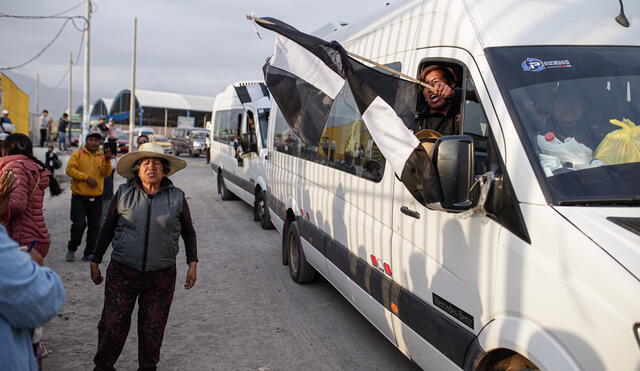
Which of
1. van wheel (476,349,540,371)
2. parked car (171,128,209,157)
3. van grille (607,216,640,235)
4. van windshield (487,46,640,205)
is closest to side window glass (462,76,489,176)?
van windshield (487,46,640,205)

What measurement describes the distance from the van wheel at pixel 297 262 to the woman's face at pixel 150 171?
285 centimetres

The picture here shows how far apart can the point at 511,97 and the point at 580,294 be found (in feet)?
3.62

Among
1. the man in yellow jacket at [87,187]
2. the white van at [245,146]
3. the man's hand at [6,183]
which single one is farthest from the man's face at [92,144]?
the man's hand at [6,183]

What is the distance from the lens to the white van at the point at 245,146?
33.2 ft

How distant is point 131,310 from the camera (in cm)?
374

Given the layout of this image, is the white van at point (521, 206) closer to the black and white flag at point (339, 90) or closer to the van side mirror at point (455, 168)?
the van side mirror at point (455, 168)

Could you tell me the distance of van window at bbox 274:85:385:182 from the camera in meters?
4.15

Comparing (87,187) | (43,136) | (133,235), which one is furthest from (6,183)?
(43,136)

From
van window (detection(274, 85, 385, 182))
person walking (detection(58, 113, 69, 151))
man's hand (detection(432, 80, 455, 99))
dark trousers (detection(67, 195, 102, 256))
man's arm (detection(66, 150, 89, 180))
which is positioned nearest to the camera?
man's hand (detection(432, 80, 455, 99))

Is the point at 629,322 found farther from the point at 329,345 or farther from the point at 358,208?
the point at 329,345

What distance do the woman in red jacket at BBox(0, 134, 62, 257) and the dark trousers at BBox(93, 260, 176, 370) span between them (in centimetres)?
110

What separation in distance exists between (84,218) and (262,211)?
3727mm

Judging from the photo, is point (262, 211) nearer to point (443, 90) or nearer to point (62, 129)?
point (443, 90)

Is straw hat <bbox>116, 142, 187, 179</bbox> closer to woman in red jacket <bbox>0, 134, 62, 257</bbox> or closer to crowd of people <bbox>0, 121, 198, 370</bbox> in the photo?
crowd of people <bbox>0, 121, 198, 370</bbox>
